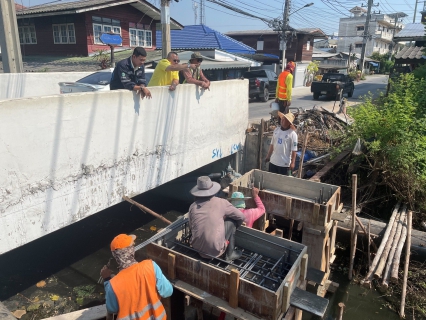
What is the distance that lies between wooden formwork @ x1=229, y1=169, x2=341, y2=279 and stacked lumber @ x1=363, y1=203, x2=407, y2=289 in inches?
28.5

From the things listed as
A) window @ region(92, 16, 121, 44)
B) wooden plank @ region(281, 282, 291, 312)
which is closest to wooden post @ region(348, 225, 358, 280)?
wooden plank @ region(281, 282, 291, 312)

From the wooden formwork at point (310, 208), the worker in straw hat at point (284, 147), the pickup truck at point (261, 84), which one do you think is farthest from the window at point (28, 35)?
the wooden formwork at point (310, 208)

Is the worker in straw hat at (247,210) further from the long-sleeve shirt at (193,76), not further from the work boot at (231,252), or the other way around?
the long-sleeve shirt at (193,76)

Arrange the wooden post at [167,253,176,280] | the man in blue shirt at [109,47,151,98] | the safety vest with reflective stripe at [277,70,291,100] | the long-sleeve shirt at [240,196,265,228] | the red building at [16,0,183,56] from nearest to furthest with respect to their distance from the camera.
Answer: the wooden post at [167,253,176,280]
the long-sleeve shirt at [240,196,265,228]
the man in blue shirt at [109,47,151,98]
the safety vest with reflective stripe at [277,70,291,100]
the red building at [16,0,183,56]

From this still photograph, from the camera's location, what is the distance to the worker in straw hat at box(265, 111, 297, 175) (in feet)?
21.2

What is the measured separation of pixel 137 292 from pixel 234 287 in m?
1.05

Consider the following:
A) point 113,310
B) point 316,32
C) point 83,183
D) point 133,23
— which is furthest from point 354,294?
point 316,32

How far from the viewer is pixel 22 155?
420cm

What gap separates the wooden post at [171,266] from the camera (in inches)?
152

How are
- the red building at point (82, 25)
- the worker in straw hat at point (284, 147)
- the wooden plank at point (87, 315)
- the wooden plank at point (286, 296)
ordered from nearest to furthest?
the wooden plank at point (286, 296), the wooden plank at point (87, 315), the worker in straw hat at point (284, 147), the red building at point (82, 25)

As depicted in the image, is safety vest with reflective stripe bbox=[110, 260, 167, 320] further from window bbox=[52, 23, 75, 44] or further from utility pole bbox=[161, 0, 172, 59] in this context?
window bbox=[52, 23, 75, 44]

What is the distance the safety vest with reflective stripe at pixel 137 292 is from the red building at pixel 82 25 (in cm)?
1839

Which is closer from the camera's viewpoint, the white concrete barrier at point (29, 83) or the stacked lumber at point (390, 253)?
the stacked lumber at point (390, 253)

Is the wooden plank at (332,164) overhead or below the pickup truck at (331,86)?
below
